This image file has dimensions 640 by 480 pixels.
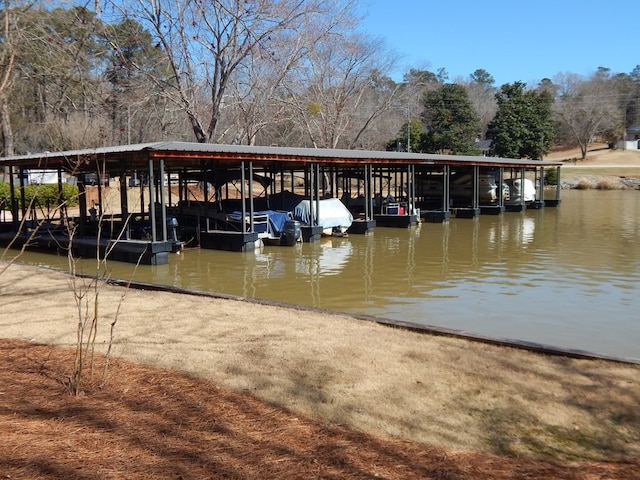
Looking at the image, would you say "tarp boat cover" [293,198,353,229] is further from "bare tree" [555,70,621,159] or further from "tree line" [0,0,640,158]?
"bare tree" [555,70,621,159]

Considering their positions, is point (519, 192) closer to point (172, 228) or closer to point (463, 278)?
point (172, 228)

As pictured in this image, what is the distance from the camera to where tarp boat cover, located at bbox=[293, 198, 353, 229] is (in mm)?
18391

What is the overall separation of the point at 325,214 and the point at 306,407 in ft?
50.0

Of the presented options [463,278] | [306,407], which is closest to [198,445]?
[306,407]

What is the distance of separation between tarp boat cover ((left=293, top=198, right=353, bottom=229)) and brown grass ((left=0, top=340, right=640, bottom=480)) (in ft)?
46.9

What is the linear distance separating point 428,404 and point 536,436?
2.40ft

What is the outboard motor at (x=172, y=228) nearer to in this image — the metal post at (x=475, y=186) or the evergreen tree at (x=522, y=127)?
the metal post at (x=475, y=186)

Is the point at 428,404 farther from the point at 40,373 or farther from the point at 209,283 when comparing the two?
the point at 209,283

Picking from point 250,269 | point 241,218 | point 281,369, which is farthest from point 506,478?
point 241,218

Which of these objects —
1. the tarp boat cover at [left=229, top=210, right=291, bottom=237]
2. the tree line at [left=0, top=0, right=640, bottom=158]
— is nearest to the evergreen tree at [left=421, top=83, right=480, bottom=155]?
the tree line at [left=0, top=0, right=640, bottom=158]

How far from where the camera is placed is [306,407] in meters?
3.91

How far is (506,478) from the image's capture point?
3.03 meters

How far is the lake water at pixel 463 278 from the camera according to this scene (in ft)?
25.2

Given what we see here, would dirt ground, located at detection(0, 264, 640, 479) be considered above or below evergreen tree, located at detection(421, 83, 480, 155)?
below
